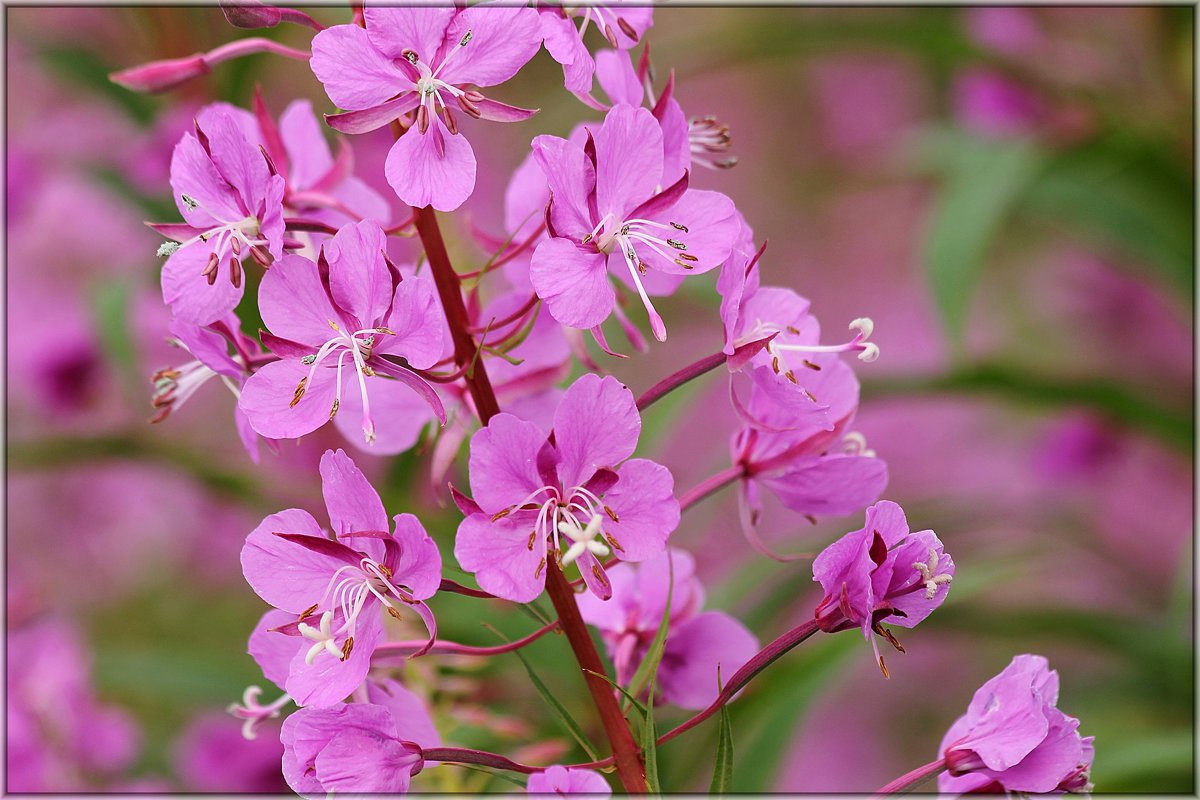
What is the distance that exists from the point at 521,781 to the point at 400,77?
32 cm

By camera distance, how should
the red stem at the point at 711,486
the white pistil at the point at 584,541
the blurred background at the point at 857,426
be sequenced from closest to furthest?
1. the white pistil at the point at 584,541
2. the red stem at the point at 711,486
3. the blurred background at the point at 857,426

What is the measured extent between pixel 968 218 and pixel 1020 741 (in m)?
0.79

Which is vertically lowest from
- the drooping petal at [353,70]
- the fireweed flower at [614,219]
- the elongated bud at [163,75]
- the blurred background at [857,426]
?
the blurred background at [857,426]

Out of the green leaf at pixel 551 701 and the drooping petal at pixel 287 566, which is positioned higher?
the drooping petal at pixel 287 566

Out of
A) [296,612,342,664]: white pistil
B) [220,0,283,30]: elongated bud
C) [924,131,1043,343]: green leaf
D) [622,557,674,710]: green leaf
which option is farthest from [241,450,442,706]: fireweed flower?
[924,131,1043,343]: green leaf

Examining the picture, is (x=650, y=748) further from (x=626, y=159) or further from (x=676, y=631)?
(x=626, y=159)

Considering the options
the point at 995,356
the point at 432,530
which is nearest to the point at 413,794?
the point at 432,530

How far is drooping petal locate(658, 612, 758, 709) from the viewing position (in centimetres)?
58

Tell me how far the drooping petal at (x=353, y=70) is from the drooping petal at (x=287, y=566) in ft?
0.59

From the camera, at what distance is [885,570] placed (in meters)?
0.46

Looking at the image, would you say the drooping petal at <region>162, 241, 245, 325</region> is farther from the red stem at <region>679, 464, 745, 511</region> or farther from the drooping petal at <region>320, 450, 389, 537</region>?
the red stem at <region>679, 464, 745, 511</region>

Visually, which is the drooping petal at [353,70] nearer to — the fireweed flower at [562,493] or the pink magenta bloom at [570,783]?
the fireweed flower at [562,493]

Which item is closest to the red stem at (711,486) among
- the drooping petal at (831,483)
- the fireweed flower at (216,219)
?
the drooping petal at (831,483)

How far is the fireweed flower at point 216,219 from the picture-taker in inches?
19.1
